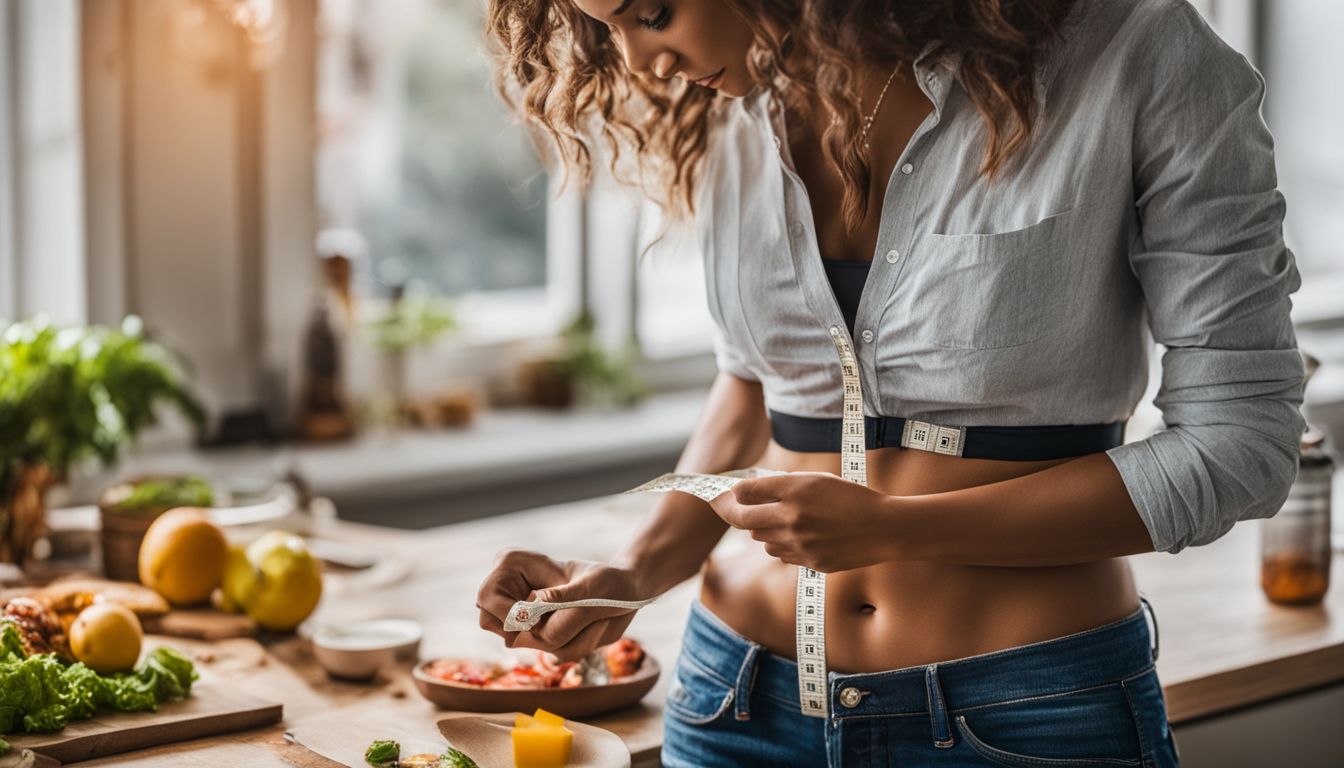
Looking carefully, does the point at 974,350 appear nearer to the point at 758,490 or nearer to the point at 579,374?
the point at 758,490

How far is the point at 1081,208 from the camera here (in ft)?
4.50

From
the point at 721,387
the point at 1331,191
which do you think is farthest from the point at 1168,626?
the point at 1331,191

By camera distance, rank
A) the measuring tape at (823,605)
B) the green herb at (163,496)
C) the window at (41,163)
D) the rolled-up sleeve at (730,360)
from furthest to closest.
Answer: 1. the window at (41,163)
2. the green herb at (163,496)
3. the rolled-up sleeve at (730,360)
4. the measuring tape at (823,605)

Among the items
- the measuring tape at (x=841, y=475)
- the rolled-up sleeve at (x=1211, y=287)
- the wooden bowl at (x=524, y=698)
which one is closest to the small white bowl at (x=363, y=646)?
the wooden bowl at (x=524, y=698)

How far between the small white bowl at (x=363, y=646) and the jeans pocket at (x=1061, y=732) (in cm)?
82

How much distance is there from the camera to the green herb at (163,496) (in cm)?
234

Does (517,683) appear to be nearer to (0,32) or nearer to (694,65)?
(694,65)

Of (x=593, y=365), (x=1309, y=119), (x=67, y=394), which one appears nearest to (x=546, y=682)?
(x=67, y=394)

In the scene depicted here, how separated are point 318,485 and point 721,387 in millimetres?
1735

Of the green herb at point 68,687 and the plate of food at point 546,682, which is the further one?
the plate of food at point 546,682

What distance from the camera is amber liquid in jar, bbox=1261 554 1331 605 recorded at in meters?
2.21

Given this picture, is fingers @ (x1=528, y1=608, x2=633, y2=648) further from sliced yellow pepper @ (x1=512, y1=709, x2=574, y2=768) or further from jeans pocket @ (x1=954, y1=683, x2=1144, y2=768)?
jeans pocket @ (x1=954, y1=683, x2=1144, y2=768)

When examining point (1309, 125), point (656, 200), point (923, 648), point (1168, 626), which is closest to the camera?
point (923, 648)

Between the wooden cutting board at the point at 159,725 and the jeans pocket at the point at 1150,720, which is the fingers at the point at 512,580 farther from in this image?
the jeans pocket at the point at 1150,720
